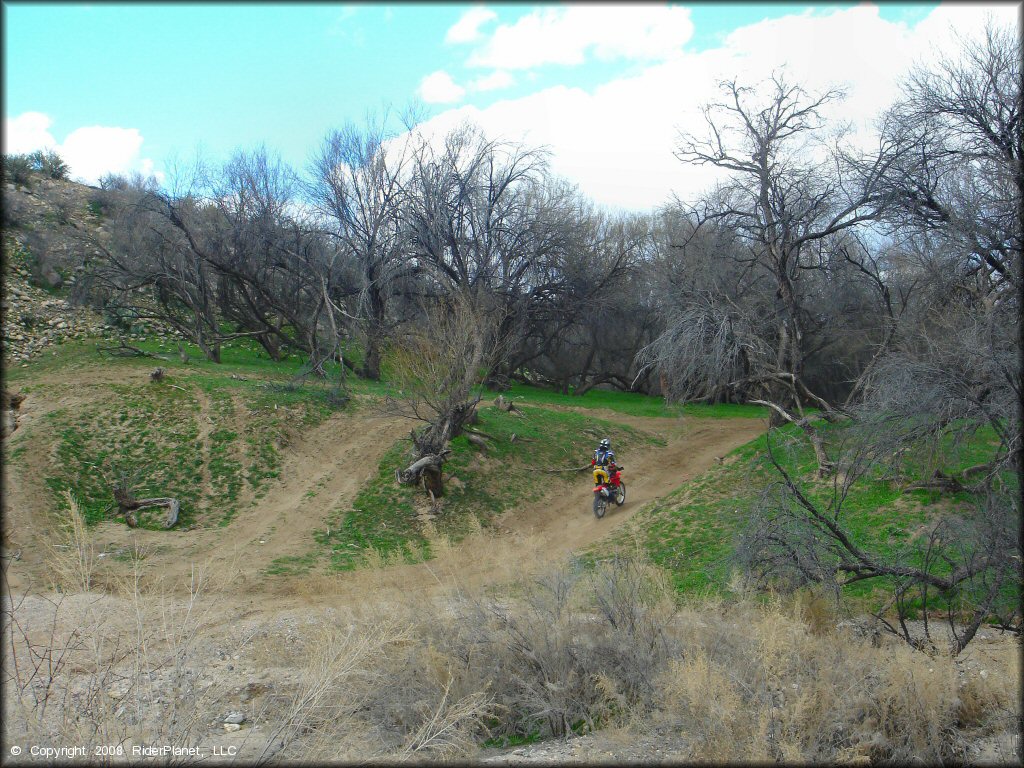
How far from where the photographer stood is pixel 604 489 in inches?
660

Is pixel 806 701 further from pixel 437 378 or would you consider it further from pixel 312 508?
pixel 312 508

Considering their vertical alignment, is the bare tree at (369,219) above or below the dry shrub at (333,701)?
above

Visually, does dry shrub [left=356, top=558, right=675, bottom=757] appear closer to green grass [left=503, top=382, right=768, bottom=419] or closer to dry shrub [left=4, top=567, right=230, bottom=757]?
dry shrub [left=4, top=567, right=230, bottom=757]

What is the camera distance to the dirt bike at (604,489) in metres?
16.7

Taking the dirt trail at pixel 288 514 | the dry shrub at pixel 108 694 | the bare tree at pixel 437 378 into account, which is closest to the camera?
the dry shrub at pixel 108 694

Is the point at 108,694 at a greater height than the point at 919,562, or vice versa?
the point at 919,562

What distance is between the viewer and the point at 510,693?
7.77 metres

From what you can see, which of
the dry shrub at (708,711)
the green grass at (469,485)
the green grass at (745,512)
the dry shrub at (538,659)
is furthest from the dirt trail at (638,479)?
the dry shrub at (708,711)

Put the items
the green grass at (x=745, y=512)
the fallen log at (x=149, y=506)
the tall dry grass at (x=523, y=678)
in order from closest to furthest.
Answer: the tall dry grass at (x=523, y=678), the green grass at (x=745, y=512), the fallen log at (x=149, y=506)

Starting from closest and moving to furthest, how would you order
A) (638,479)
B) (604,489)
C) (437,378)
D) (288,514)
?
(288,514) < (604,489) < (437,378) < (638,479)

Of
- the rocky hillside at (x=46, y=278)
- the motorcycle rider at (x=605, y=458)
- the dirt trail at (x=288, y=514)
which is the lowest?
the dirt trail at (x=288, y=514)

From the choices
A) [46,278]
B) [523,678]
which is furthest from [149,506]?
[46,278]

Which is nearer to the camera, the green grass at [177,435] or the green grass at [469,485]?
the green grass at [469,485]

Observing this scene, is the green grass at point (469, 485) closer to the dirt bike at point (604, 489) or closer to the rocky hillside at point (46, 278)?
the dirt bike at point (604, 489)
